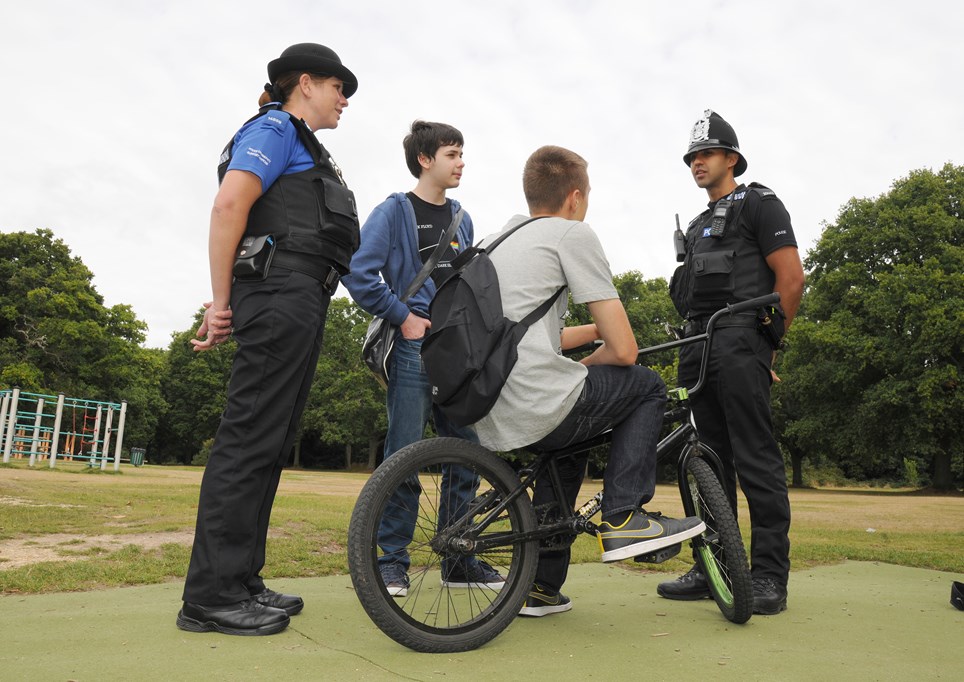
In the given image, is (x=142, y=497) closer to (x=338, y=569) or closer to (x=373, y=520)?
(x=338, y=569)

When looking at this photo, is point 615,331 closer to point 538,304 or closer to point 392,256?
point 538,304

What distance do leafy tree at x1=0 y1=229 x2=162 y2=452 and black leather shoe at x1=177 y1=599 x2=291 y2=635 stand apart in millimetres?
40403

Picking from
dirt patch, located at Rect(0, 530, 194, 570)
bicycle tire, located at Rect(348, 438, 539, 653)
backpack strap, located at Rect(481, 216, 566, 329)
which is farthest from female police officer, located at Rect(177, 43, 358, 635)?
dirt patch, located at Rect(0, 530, 194, 570)

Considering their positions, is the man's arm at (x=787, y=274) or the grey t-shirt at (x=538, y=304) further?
the man's arm at (x=787, y=274)

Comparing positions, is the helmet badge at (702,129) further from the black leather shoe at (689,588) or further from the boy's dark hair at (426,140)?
the black leather shoe at (689,588)

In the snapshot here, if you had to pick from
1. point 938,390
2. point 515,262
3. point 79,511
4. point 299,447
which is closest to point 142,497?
point 79,511

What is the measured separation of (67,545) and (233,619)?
3.30 metres

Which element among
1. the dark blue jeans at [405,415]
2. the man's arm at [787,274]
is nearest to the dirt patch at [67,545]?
the dark blue jeans at [405,415]

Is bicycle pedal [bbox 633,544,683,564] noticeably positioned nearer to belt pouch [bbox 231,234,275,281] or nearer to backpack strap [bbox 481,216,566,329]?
backpack strap [bbox 481,216,566,329]

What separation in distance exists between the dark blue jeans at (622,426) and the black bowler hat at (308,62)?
1.72 meters

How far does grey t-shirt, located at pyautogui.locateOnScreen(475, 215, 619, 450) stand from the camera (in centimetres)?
302

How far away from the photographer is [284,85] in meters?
3.52

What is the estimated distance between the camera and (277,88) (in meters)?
3.54

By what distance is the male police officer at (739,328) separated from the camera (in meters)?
3.92
